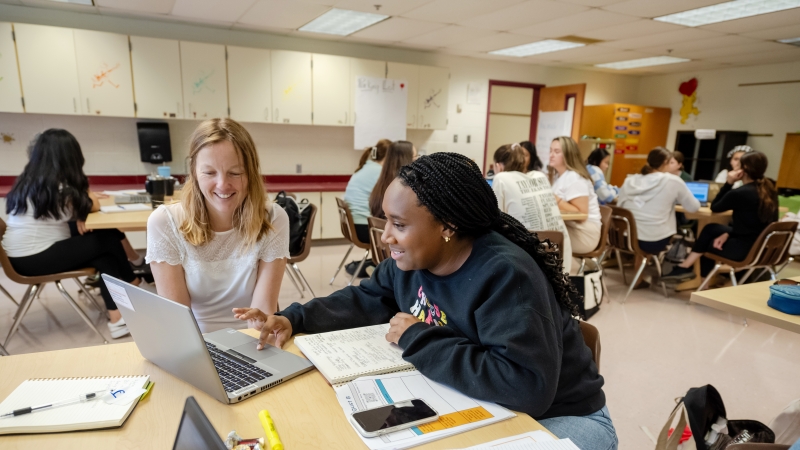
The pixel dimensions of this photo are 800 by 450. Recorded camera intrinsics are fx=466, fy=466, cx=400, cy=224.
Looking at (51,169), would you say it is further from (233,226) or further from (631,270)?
(631,270)

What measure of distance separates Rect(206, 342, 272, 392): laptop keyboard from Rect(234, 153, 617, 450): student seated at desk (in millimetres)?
96

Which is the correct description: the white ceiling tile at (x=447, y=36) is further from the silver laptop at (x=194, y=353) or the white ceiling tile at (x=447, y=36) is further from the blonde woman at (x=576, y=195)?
the silver laptop at (x=194, y=353)

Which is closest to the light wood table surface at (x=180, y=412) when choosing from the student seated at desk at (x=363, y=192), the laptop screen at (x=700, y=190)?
the student seated at desk at (x=363, y=192)

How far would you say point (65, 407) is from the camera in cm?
92

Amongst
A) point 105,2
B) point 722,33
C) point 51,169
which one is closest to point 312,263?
point 51,169

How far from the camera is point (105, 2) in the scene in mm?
4164

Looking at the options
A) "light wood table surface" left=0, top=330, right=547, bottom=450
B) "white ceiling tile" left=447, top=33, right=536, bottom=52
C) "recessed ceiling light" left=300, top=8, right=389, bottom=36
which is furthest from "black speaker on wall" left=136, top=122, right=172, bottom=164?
"light wood table surface" left=0, top=330, right=547, bottom=450

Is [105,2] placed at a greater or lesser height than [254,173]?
greater

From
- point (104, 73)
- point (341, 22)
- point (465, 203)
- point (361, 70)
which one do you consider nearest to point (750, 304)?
point (465, 203)

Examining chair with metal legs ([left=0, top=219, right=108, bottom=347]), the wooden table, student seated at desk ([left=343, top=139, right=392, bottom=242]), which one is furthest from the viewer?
student seated at desk ([left=343, top=139, right=392, bottom=242])

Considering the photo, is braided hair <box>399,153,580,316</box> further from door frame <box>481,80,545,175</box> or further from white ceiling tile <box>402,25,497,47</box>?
door frame <box>481,80,545,175</box>

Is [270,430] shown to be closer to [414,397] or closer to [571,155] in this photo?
[414,397]

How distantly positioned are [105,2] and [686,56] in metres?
6.65

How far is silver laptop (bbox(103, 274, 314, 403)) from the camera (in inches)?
35.2
